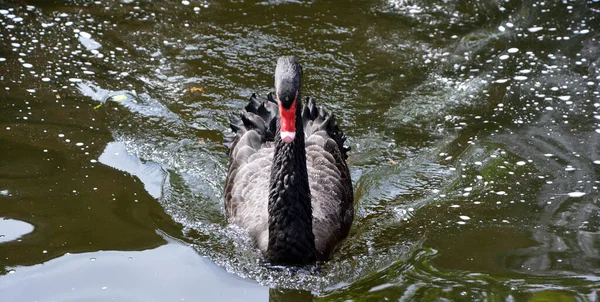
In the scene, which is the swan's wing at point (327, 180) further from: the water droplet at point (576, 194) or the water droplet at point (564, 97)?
the water droplet at point (564, 97)

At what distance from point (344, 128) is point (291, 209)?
7.52 ft

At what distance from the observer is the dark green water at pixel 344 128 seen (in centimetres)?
517

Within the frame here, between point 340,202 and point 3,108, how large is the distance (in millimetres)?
3340

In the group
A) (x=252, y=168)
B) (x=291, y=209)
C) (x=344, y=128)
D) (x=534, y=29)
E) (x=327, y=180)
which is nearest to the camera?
(x=291, y=209)

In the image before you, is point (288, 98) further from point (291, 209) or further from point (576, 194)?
point (576, 194)

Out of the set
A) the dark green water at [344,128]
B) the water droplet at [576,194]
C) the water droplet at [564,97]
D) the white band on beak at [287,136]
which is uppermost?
the white band on beak at [287,136]

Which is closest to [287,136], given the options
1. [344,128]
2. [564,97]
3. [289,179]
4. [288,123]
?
[288,123]

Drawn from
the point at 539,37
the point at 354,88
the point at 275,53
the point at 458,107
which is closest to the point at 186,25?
the point at 275,53

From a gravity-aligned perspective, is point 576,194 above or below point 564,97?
below

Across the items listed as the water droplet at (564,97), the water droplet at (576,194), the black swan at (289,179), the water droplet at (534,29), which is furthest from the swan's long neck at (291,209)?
the water droplet at (534,29)

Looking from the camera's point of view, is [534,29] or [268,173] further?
[534,29]

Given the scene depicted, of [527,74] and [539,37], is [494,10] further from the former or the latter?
[527,74]

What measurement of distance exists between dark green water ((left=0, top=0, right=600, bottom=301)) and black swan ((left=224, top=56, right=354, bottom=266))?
0.16m

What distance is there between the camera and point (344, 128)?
7.26 metres
